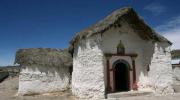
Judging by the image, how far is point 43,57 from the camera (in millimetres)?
15883

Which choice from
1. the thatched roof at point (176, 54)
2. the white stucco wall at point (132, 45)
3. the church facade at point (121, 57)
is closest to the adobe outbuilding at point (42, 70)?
the church facade at point (121, 57)

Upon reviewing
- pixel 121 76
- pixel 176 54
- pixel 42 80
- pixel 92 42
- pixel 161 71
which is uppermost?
pixel 176 54

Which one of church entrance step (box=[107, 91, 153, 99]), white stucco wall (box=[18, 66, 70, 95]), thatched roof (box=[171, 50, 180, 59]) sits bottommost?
church entrance step (box=[107, 91, 153, 99])

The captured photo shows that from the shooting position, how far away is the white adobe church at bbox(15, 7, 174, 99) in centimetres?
1221

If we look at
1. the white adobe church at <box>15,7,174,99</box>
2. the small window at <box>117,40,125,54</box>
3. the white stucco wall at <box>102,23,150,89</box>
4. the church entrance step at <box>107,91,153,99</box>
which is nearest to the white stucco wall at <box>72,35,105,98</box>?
the white adobe church at <box>15,7,174,99</box>

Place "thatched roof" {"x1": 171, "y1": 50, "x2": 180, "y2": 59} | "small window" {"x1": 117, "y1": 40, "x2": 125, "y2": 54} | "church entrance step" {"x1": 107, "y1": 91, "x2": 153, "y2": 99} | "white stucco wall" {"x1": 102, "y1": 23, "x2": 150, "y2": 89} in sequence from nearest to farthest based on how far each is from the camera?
1. "church entrance step" {"x1": 107, "y1": 91, "x2": 153, "y2": 99}
2. "white stucco wall" {"x1": 102, "y1": 23, "x2": 150, "y2": 89}
3. "small window" {"x1": 117, "y1": 40, "x2": 125, "y2": 54}
4. "thatched roof" {"x1": 171, "y1": 50, "x2": 180, "y2": 59}

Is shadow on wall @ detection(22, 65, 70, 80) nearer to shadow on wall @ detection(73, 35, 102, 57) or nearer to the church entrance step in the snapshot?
shadow on wall @ detection(73, 35, 102, 57)

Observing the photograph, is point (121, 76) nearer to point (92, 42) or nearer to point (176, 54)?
point (92, 42)

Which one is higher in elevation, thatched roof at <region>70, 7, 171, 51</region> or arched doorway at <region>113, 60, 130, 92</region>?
thatched roof at <region>70, 7, 171, 51</region>

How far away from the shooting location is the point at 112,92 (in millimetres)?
13164

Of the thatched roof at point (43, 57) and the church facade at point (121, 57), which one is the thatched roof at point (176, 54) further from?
the thatched roof at point (43, 57)

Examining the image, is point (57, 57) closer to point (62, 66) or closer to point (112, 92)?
point (62, 66)

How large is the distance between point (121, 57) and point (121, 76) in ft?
5.98

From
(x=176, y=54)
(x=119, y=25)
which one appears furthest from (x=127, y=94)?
(x=176, y=54)
